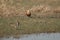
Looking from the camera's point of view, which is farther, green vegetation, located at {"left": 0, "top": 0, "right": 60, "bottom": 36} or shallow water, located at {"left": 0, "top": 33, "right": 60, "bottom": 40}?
green vegetation, located at {"left": 0, "top": 0, "right": 60, "bottom": 36}

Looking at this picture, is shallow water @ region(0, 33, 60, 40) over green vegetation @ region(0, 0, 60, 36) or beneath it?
beneath

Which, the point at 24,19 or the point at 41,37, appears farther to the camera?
the point at 24,19

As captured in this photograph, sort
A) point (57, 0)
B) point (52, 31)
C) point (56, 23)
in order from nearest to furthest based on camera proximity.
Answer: point (52, 31)
point (56, 23)
point (57, 0)

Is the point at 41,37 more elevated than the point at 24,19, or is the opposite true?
the point at 24,19

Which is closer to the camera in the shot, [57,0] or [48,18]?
[48,18]

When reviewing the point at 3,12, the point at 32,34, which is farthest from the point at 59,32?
the point at 3,12

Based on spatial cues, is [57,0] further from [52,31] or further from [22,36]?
[22,36]

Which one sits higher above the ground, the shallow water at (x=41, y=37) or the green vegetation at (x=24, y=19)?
the green vegetation at (x=24, y=19)

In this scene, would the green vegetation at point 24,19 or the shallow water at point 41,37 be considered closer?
the shallow water at point 41,37
